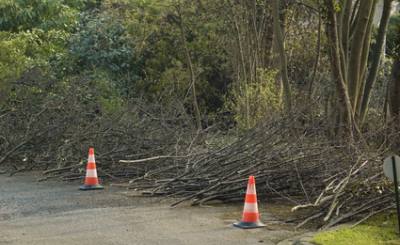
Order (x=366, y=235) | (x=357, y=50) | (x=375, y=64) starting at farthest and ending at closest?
(x=375, y=64) < (x=357, y=50) < (x=366, y=235)

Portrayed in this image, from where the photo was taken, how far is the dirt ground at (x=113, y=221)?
904cm

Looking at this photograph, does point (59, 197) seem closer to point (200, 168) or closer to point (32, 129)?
point (200, 168)

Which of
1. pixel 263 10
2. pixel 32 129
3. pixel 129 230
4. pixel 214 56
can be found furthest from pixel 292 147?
pixel 214 56

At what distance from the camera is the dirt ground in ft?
29.7

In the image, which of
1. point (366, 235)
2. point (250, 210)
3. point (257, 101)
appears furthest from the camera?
point (257, 101)

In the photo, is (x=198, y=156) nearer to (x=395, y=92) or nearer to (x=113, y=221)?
(x=113, y=221)

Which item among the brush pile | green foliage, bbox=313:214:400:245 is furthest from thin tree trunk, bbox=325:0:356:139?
green foliage, bbox=313:214:400:245

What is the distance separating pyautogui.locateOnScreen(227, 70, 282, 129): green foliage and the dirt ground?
16.4 ft

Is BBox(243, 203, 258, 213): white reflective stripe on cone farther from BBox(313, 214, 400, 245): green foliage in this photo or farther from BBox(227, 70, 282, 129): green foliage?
BBox(227, 70, 282, 129): green foliage

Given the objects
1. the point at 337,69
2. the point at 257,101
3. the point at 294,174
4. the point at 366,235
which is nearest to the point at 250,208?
the point at 366,235

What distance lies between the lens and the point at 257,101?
1723cm

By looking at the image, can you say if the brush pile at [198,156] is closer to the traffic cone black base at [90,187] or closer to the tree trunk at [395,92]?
the traffic cone black base at [90,187]

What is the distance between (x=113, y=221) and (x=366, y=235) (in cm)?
374

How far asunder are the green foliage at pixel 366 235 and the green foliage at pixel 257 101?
22.6 ft
